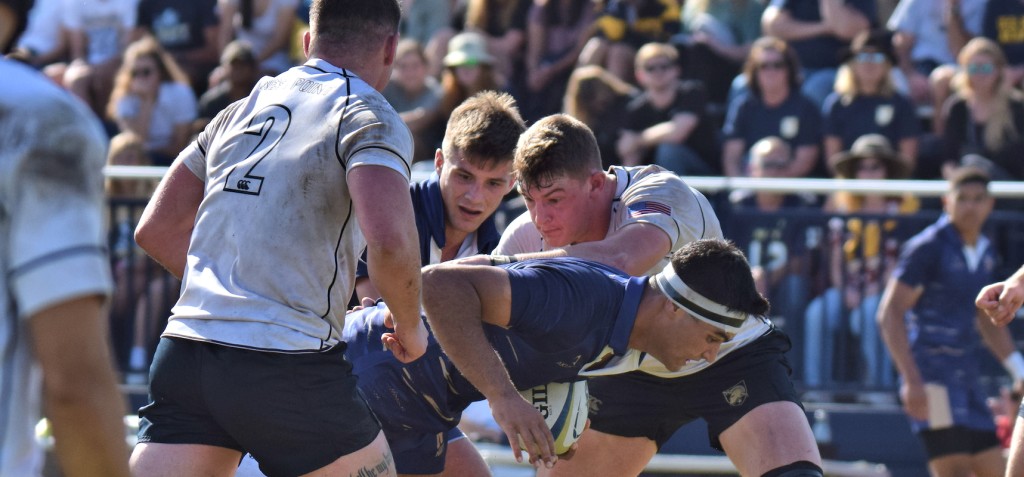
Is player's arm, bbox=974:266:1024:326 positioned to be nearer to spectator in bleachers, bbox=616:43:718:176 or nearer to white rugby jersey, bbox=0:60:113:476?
white rugby jersey, bbox=0:60:113:476

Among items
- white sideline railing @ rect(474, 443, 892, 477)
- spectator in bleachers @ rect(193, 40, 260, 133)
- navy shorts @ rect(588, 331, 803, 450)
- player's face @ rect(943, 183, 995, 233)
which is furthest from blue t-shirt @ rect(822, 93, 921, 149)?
navy shorts @ rect(588, 331, 803, 450)

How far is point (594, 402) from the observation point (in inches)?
220

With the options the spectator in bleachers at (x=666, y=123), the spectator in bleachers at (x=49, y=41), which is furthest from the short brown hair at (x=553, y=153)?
the spectator in bleachers at (x=49, y=41)

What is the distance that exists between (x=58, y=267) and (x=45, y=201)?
12 cm

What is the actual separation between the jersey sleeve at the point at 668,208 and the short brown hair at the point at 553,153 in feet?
0.63

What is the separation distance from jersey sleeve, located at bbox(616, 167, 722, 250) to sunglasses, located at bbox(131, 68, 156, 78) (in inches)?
264

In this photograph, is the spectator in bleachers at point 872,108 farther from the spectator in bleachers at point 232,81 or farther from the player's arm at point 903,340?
the spectator in bleachers at point 232,81

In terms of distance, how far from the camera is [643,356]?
4988 millimetres

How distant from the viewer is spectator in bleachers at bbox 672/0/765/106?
1055 cm

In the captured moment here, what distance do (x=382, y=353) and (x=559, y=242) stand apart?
718 millimetres

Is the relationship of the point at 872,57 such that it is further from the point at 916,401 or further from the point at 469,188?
the point at 469,188

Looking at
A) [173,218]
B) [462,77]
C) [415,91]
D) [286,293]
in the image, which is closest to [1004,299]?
[286,293]

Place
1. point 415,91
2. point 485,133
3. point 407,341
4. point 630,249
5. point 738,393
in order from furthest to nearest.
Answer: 1. point 415,91
2. point 738,393
3. point 485,133
4. point 630,249
5. point 407,341

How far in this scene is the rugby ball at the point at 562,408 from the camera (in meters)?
4.52
